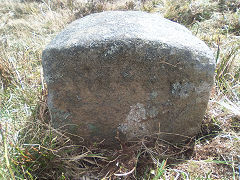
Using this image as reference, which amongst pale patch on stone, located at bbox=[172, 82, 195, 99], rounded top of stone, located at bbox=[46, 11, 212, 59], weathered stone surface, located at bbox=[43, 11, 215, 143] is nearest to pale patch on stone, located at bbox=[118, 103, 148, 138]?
weathered stone surface, located at bbox=[43, 11, 215, 143]

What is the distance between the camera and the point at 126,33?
115cm

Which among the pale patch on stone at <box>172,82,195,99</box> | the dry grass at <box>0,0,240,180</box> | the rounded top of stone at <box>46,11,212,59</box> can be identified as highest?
the rounded top of stone at <box>46,11,212,59</box>

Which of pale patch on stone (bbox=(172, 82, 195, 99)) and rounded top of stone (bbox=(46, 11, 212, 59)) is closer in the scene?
rounded top of stone (bbox=(46, 11, 212, 59))

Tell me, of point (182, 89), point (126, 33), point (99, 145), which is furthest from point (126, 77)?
point (99, 145)

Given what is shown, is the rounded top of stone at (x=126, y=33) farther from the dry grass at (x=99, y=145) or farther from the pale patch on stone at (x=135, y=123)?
the dry grass at (x=99, y=145)

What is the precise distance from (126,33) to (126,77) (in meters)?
0.26

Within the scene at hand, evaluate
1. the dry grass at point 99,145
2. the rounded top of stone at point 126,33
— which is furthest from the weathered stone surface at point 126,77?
the dry grass at point 99,145

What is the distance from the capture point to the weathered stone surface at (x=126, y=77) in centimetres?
115

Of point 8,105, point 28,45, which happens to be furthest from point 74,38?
point 28,45

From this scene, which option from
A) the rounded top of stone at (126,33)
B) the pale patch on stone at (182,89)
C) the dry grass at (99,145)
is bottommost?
the dry grass at (99,145)

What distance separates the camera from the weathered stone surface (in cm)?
115

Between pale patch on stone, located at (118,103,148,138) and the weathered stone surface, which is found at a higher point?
the weathered stone surface

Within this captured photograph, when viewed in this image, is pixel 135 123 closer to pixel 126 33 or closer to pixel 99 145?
pixel 99 145

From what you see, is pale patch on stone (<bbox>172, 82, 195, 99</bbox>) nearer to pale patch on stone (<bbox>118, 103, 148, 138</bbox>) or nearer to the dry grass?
pale patch on stone (<bbox>118, 103, 148, 138</bbox>)
